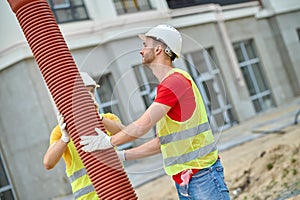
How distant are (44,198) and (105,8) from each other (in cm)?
576

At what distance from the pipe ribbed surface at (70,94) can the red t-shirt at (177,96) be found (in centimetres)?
47

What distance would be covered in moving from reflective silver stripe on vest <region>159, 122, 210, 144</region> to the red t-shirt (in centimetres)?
8

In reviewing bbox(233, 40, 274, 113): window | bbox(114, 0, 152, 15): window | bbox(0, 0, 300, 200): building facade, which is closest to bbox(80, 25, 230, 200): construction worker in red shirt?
bbox(0, 0, 300, 200): building facade

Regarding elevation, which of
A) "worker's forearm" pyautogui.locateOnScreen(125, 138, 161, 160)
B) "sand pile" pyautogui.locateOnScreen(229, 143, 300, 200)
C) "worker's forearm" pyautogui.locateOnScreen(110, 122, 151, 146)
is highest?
"worker's forearm" pyautogui.locateOnScreen(110, 122, 151, 146)

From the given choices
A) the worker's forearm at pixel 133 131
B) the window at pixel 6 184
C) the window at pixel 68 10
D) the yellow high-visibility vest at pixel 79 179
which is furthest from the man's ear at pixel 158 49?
the window at pixel 68 10

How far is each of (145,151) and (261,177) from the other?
13.7 ft

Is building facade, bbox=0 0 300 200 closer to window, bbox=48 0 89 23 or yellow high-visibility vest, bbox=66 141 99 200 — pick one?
window, bbox=48 0 89 23

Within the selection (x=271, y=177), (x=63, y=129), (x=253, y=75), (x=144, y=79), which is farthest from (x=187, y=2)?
(x=63, y=129)

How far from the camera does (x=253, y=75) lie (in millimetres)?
18172

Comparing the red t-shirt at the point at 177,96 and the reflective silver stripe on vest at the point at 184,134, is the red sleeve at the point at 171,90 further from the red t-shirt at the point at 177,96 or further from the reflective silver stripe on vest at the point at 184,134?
the reflective silver stripe on vest at the point at 184,134

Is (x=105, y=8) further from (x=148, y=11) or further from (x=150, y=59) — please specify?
(x=150, y=59)

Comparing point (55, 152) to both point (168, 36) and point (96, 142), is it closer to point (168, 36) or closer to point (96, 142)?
point (96, 142)

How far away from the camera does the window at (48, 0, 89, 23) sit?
43.5ft

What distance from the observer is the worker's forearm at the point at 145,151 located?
2.82 metres
